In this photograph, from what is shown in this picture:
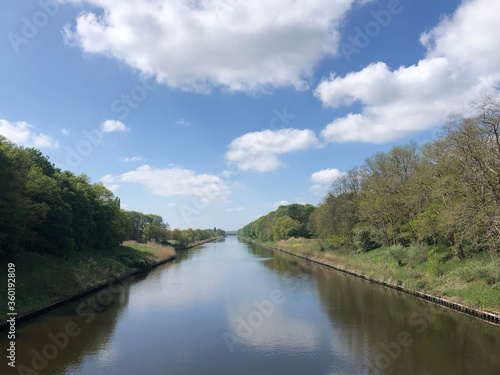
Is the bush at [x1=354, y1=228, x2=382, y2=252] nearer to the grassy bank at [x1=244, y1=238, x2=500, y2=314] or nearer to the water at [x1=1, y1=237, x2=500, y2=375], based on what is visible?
the grassy bank at [x1=244, y1=238, x2=500, y2=314]

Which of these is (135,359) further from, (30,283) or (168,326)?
(30,283)

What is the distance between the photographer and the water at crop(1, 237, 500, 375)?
1181 cm

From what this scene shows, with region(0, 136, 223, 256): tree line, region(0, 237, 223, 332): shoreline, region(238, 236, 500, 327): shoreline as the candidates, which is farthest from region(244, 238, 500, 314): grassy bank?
region(0, 136, 223, 256): tree line

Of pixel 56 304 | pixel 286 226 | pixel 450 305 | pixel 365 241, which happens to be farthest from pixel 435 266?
pixel 286 226

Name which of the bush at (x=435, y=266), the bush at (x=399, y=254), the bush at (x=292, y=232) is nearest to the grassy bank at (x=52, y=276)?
the bush at (x=435, y=266)

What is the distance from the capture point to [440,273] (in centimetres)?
2302

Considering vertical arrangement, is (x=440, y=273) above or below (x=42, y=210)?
below

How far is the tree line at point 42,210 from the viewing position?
20.1m

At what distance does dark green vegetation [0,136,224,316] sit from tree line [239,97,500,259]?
84.4 feet

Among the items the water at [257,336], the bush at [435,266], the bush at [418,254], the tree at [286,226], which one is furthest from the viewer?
the tree at [286,226]

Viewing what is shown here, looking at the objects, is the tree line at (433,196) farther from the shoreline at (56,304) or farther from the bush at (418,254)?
the shoreline at (56,304)

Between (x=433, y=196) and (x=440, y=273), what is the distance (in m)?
5.44

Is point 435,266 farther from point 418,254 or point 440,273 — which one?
point 418,254

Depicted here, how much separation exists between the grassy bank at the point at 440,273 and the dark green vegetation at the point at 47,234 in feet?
79.2
